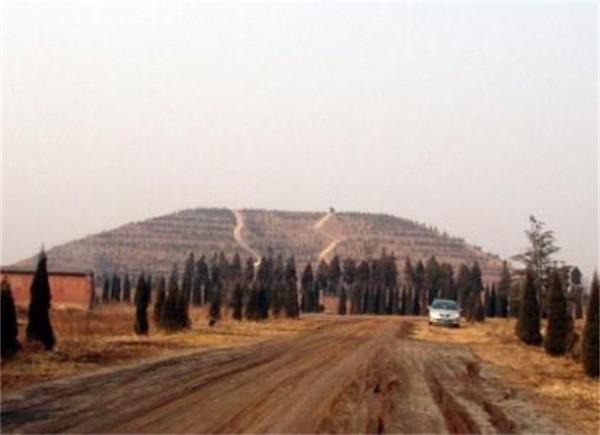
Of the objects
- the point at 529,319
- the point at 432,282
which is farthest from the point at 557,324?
the point at 432,282

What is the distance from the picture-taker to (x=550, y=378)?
22.3m

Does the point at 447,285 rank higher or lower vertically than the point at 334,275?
lower

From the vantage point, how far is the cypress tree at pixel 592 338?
2420cm

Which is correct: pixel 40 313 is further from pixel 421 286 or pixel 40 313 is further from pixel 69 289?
pixel 421 286

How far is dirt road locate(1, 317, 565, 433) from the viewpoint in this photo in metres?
11.9

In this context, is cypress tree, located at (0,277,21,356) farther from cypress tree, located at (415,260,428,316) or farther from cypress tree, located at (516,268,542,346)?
cypress tree, located at (415,260,428,316)

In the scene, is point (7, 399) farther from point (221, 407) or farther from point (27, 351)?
point (27, 351)

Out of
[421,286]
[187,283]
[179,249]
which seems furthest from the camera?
[179,249]

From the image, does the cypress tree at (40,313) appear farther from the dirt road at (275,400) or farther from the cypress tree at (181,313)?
the cypress tree at (181,313)

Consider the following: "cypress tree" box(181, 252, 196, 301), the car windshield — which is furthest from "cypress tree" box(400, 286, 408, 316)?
the car windshield

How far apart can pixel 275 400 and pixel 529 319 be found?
2786cm

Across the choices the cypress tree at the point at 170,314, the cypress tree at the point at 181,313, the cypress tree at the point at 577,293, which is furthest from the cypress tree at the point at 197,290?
the cypress tree at the point at 170,314

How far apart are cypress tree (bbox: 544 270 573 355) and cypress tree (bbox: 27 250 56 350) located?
1854 cm

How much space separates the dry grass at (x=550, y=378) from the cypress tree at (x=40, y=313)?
1378cm
